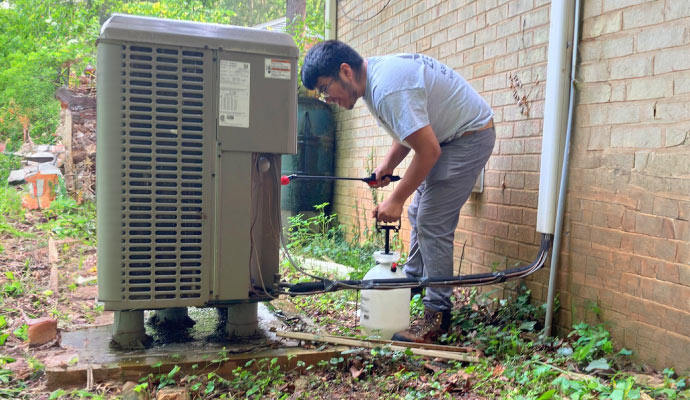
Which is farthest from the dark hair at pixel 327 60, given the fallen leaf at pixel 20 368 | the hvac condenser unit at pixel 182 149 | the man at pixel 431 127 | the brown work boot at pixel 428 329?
the fallen leaf at pixel 20 368

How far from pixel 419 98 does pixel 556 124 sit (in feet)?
2.30

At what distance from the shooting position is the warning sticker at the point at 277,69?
2.20m

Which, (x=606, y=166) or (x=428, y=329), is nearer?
(x=606, y=166)

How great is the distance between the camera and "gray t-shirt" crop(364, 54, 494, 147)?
7.76ft

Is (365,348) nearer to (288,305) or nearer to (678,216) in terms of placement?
(288,305)

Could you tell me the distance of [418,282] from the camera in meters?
2.45

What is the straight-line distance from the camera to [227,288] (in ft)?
7.29

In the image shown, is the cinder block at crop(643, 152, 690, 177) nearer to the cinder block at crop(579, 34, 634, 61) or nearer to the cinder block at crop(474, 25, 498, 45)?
the cinder block at crop(579, 34, 634, 61)

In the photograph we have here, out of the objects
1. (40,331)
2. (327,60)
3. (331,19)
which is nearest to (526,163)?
(327,60)

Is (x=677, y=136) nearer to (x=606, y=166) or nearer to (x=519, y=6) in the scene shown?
(x=606, y=166)

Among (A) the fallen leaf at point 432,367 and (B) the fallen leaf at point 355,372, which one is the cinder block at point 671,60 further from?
(B) the fallen leaf at point 355,372

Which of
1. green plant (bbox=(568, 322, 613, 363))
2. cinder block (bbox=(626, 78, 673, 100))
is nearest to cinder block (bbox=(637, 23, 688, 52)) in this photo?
cinder block (bbox=(626, 78, 673, 100))

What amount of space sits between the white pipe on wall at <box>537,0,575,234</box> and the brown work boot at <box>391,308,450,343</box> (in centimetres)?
69

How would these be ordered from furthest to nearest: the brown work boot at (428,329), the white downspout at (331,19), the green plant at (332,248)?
the white downspout at (331,19), the green plant at (332,248), the brown work boot at (428,329)
